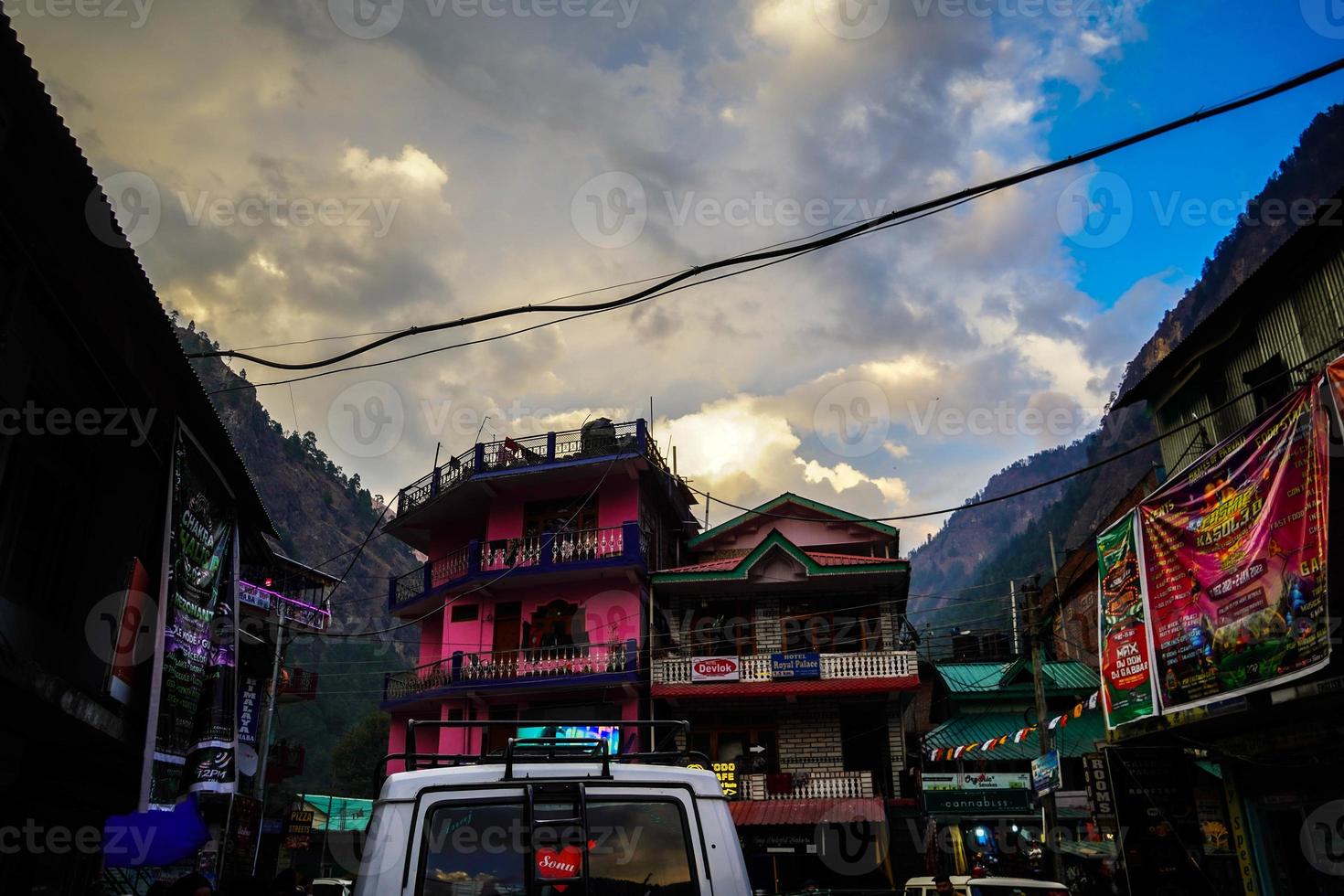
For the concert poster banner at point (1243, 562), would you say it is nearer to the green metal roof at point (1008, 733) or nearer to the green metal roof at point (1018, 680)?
the green metal roof at point (1008, 733)

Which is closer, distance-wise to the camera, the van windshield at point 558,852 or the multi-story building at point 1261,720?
the van windshield at point 558,852

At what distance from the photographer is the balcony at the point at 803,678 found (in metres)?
24.6

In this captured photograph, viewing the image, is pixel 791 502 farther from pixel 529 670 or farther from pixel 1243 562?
pixel 1243 562

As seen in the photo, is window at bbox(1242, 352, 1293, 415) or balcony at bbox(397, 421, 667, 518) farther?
balcony at bbox(397, 421, 667, 518)

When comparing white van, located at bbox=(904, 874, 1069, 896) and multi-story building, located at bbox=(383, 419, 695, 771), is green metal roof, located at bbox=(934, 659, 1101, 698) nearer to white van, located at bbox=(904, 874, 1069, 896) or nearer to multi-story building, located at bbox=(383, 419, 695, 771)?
multi-story building, located at bbox=(383, 419, 695, 771)

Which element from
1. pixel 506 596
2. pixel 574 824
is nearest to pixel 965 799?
pixel 506 596

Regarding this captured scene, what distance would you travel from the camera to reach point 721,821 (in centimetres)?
479

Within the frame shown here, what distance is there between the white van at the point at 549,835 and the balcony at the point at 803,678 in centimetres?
2081

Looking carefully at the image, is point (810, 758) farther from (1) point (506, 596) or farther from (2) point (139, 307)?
(2) point (139, 307)

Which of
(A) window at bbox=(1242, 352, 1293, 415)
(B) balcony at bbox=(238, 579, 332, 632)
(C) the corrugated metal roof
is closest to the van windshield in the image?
(A) window at bbox=(1242, 352, 1293, 415)

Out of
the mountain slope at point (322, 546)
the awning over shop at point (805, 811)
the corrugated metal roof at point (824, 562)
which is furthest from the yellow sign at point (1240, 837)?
the mountain slope at point (322, 546)

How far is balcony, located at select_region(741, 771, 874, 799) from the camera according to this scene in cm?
2375

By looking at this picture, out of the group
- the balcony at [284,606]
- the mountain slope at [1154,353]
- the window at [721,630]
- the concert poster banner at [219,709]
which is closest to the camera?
the concert poster banner at [219,709]

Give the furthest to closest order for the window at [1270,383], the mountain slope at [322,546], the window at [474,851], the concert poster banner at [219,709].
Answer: the mountain slope at [322,546], the window at [1270,383], the concert poster banner at [219,709], the window at [474,851]
